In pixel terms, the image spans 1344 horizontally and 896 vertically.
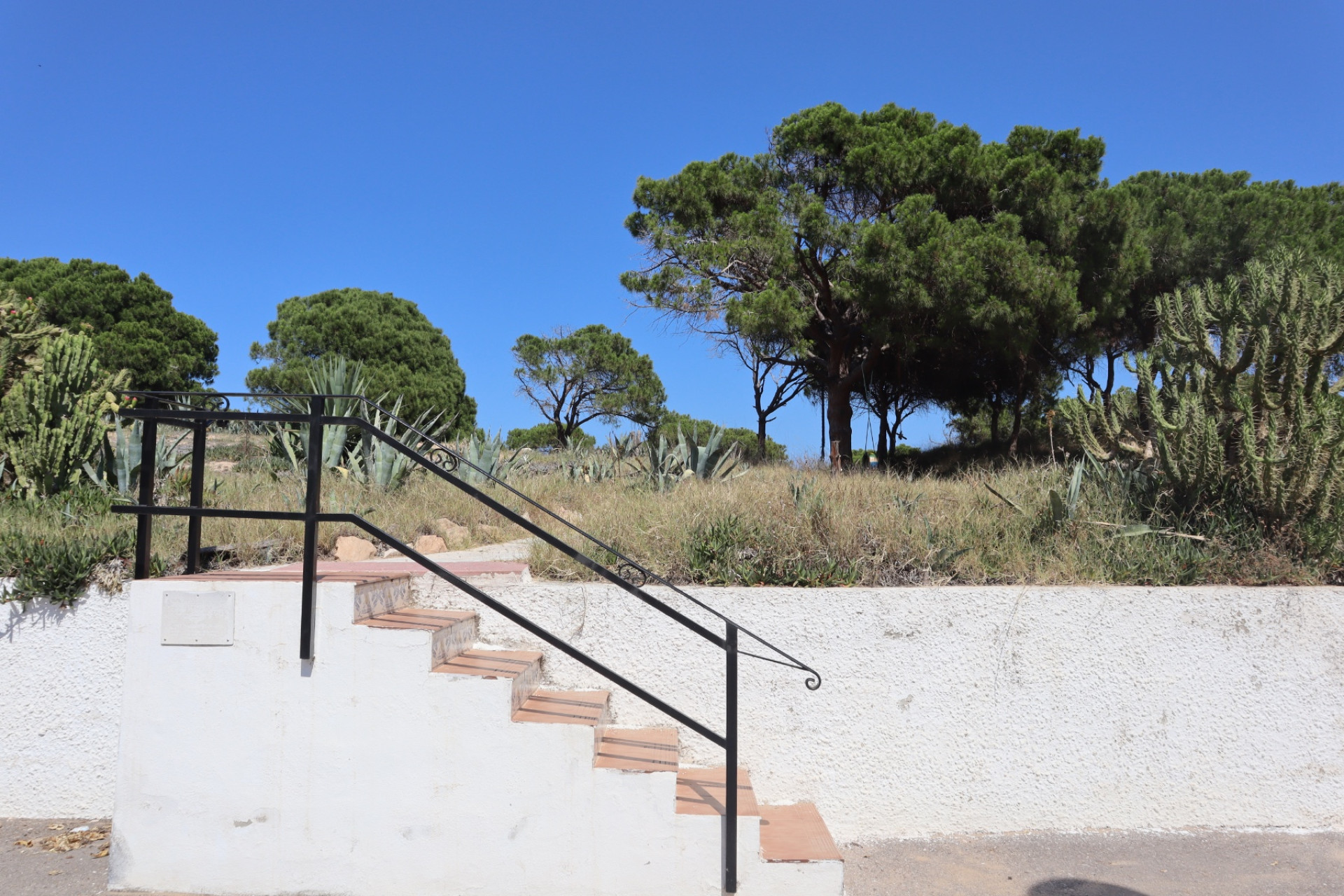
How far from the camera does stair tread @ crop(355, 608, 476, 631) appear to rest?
12.2 feet

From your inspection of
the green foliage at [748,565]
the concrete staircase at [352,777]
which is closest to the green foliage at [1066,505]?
the green foliage at [748,565]

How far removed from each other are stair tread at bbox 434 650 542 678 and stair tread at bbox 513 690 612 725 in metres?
0.18

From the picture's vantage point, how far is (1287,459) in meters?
5.33

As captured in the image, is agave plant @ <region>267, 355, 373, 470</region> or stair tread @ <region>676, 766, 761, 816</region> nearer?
stair tread @ <region>676, 766, 761, 816</region>

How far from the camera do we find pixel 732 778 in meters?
3.45

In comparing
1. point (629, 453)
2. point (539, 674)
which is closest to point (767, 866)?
point (539, 674)

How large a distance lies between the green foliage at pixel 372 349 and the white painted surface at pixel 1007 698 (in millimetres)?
22370

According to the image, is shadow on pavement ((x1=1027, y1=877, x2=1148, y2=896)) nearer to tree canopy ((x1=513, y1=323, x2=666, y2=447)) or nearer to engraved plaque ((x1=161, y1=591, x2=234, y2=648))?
engraved plaque ((x1=161, y1=591, x2=234, y2=648))

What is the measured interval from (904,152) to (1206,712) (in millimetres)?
13293

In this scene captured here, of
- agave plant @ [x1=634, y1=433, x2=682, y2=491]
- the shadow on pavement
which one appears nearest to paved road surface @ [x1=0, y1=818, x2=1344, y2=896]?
the shadow on pavement

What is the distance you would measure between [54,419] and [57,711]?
3.06 meters

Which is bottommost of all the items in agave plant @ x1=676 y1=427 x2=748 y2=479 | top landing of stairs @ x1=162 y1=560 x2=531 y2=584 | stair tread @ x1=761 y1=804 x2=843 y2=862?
stair tread @ x1=761 y1=804 x2=843 y2=862

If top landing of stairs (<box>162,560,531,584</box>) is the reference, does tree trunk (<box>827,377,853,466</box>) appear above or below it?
above

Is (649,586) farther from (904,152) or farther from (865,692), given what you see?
(904,152)
